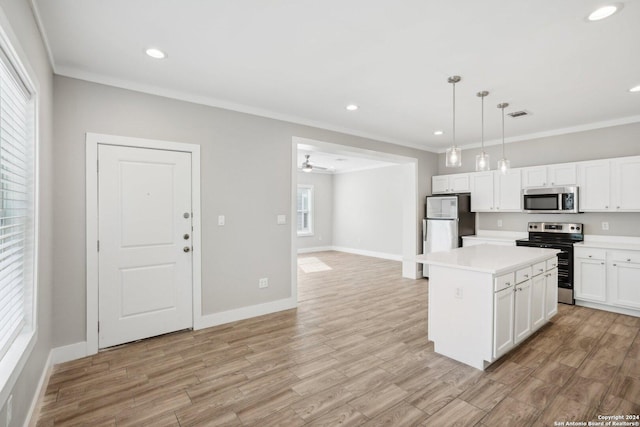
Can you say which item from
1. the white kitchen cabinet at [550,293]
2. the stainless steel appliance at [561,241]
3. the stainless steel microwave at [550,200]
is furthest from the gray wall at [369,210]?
the white kitchen cabinet at [550,293]

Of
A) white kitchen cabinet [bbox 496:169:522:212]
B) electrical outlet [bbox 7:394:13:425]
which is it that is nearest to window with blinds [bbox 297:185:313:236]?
white kitchen cabinet [bbox 496:169:522:212]

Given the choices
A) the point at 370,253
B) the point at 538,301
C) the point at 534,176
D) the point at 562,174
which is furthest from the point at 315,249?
the point at 538,301

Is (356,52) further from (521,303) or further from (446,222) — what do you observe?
(446,222)

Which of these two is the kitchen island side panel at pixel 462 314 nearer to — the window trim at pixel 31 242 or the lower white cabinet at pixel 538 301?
the lower white cabinet at pixel 538 301

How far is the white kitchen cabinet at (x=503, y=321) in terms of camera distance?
2602 millimetres

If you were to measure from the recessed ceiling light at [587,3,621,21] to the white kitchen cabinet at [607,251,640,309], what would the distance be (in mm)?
3324

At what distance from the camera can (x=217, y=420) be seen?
6.68 ft

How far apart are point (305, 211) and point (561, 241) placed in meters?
6.72

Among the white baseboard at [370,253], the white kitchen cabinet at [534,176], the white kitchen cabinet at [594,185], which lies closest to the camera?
the white kitchen cabinet at [594,185]

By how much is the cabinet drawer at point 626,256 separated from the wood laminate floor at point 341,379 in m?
0.77

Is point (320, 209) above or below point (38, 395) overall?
above

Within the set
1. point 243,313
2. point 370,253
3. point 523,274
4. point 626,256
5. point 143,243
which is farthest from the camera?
point 370,253

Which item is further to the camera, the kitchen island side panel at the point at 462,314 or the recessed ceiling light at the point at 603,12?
the kitchen island side panel at the point at 462,314

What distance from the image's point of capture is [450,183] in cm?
621
